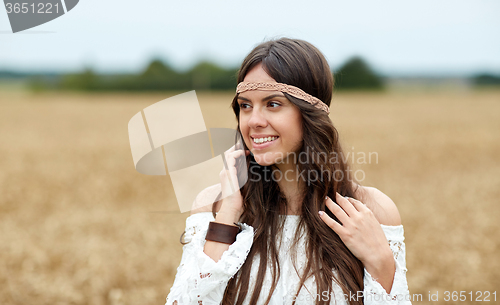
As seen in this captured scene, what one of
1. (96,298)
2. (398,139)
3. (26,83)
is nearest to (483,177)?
(398,139)

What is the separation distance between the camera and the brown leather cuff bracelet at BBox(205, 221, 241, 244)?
228 centimetres

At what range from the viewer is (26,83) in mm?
74750

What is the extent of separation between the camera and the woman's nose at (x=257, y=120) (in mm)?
2277

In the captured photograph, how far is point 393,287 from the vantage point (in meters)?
2.23

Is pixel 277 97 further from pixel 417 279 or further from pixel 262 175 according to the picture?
pixel 417 279

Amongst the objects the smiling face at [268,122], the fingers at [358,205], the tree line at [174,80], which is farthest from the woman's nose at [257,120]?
the tree line at [174,80]

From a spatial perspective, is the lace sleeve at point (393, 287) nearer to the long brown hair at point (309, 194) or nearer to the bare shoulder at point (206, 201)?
the long brown hair at point (309, 194)

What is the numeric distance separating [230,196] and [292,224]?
467mm

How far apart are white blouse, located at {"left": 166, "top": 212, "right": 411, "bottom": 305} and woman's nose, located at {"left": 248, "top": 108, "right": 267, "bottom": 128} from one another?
2.03 feet

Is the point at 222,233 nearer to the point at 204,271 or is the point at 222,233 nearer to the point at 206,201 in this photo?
the point at 204,271

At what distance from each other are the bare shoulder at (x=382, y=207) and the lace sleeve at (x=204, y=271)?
2.60 feet

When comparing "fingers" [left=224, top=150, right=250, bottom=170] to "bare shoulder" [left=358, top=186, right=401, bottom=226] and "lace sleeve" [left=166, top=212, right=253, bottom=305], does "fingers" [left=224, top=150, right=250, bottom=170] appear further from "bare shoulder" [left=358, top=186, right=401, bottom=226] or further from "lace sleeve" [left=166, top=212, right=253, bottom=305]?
"bare shoulder" [left=358, top=186, right=401, bottom=226]
